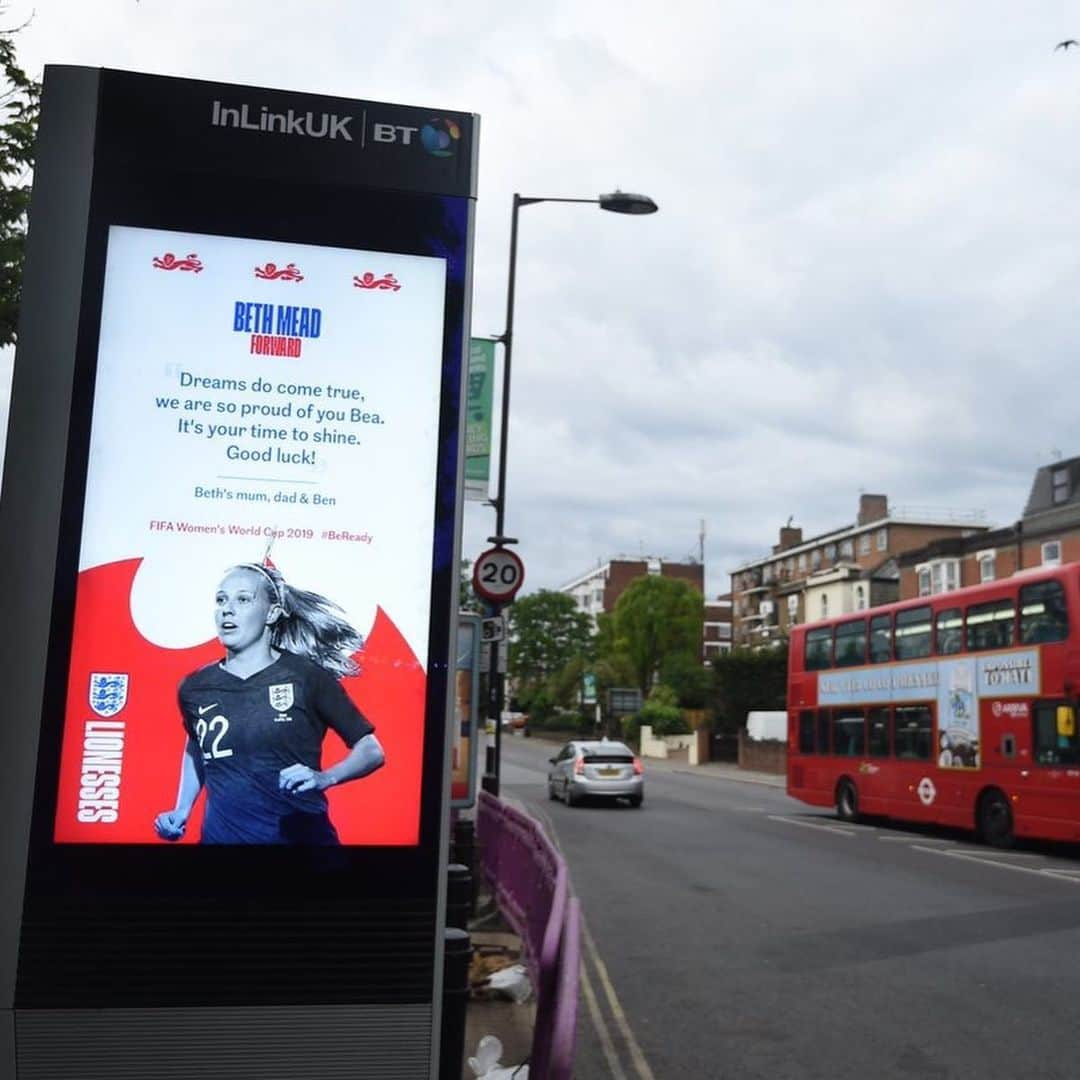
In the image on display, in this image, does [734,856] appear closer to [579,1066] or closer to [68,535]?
[579,1066]

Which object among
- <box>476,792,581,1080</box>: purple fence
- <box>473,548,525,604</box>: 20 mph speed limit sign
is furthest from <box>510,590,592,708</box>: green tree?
<box>476,792,581,1080</box>: purple fence

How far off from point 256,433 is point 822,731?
22128mm

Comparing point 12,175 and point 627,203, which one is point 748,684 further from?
point 12,175

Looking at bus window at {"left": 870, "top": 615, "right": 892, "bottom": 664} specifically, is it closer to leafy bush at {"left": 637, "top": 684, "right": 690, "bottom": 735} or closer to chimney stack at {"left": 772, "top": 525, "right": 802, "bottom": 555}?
leafy bush at {"left": 637, "top": 684, "right": 690, "bottom": 735}

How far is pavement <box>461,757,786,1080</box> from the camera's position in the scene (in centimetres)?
666

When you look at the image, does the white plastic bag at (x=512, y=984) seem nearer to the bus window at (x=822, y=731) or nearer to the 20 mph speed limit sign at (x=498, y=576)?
the 20 mph speed limit sign at (x=498, y=576)

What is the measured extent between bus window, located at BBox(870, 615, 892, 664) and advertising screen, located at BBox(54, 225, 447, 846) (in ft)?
62.8

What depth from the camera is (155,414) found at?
14.2ft

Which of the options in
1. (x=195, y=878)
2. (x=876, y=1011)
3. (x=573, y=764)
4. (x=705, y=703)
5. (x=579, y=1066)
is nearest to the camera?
(x=195, y=878)

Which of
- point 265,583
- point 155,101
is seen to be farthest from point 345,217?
point 265,583

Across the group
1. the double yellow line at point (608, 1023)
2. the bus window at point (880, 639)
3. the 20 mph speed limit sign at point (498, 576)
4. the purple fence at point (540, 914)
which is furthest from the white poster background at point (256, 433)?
the bus window at point (880, 639)

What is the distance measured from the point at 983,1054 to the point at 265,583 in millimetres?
4995

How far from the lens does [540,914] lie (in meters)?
8.58

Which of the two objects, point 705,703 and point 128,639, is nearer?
point 128,639
